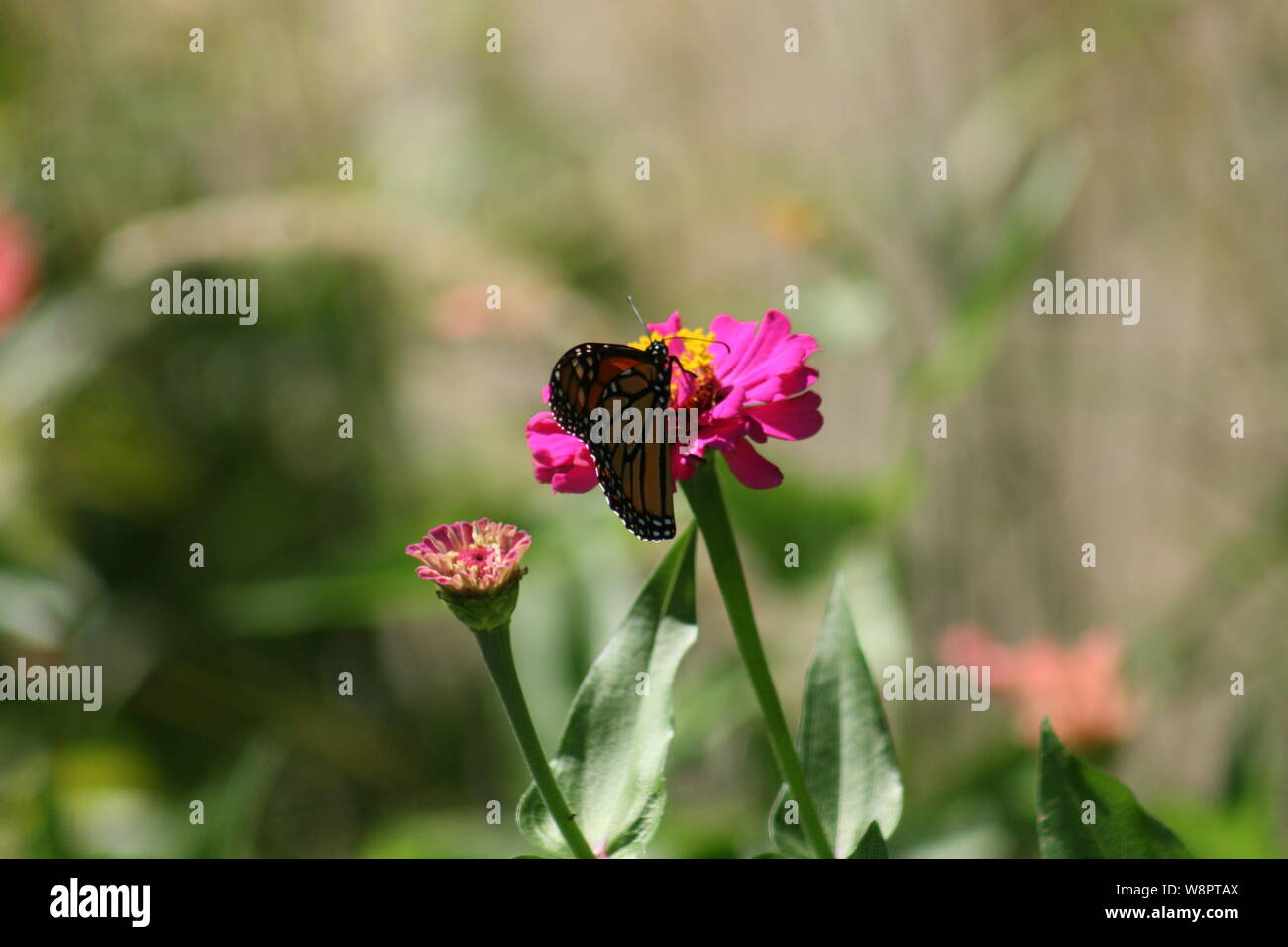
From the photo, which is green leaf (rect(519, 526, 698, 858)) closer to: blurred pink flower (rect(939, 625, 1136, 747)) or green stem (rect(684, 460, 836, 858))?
green stem (rect(684, 460, 836, 858))

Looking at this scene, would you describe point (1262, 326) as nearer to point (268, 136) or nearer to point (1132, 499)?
point (1132, 499)

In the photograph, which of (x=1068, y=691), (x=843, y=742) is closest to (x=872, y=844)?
(x=843, y=742)

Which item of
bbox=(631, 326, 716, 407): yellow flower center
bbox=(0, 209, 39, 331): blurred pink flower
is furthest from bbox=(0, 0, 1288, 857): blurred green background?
bbox=(631, 326, 716, 407): yellow flower center

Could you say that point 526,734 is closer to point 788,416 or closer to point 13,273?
point 788,416

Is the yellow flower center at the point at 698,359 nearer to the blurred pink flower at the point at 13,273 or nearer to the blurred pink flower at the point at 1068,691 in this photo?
the blurred pink flower at the point at 1068,691

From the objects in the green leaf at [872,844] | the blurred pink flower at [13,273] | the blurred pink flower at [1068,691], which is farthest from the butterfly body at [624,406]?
the blurred pink flower at [13,273]
